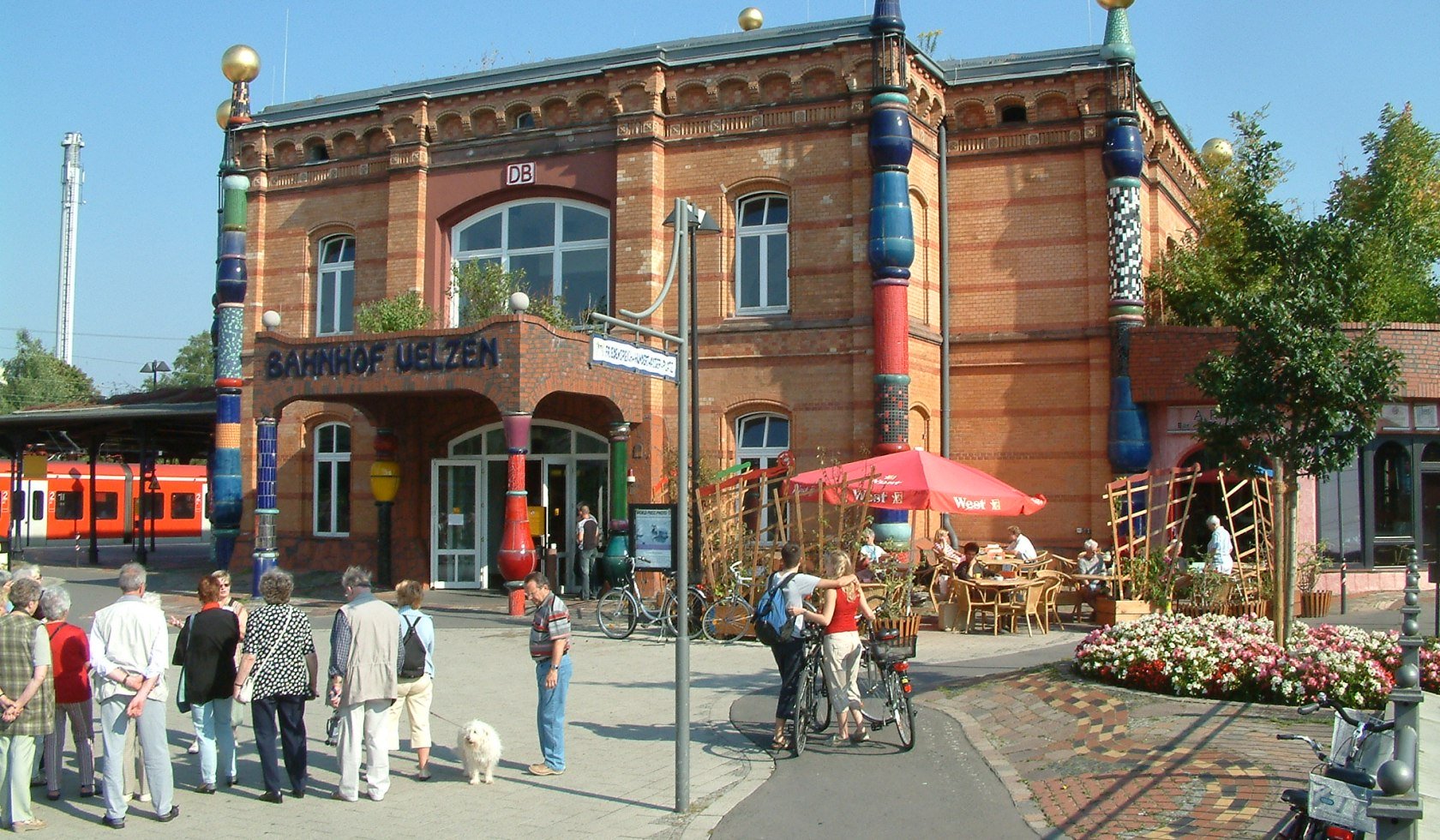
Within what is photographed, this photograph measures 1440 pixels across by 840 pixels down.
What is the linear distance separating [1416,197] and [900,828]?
22.2 metres

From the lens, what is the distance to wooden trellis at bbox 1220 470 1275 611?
1662 centimetres

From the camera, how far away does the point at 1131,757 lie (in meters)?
8.58

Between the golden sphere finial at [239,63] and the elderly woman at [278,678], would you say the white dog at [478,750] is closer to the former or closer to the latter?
the elderly woman at [278,678]

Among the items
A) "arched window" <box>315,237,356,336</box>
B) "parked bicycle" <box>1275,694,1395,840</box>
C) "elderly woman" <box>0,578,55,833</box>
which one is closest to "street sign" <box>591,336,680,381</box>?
"elderly woman" <box>0,578,55,833</box>

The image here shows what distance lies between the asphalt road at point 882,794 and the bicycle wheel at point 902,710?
0.10 metres

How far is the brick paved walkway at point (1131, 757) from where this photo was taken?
7.26 m

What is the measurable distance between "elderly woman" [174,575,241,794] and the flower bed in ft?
23.3

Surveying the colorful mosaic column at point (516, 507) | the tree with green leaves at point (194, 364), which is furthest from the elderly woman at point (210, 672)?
the tree with green leaves at point (194, 364)

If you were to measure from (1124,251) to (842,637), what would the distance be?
1262 cm

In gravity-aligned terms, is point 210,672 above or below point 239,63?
below

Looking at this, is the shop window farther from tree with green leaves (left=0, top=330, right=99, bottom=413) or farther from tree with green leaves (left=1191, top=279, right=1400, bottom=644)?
tree with green leaves (left=0, top=330, right=99, bottom=413)

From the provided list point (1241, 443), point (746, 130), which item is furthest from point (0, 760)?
point (746, 130)

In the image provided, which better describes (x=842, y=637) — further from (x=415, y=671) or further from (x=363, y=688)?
(x=363, y=688)

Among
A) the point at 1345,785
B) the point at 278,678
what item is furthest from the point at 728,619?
the point at 1345,785
